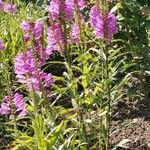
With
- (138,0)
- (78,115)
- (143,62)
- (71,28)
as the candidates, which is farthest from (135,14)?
(78,115)

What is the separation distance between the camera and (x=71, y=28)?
12.0ft

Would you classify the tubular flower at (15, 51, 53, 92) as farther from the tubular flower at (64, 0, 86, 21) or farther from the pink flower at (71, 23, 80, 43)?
the pink flower at (71, 23, 80, 43)

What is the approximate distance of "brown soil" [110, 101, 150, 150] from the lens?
400 cm

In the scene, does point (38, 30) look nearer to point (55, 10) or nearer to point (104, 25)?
point (55, 10)

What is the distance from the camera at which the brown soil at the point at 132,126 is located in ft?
13.1

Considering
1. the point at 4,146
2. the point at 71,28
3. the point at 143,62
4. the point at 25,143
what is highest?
the point at 71,28

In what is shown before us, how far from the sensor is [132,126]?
4.36 meters

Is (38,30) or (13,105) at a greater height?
(38,30)

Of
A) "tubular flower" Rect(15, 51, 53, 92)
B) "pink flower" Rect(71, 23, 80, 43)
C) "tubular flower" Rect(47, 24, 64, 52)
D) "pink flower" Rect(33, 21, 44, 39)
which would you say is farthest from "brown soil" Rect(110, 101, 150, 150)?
"pink flower" Rect(33, 21, 44, 39)

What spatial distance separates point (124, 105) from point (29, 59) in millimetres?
2022

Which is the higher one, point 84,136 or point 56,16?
point 56,16

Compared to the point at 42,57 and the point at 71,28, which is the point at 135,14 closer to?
the point at 71,28

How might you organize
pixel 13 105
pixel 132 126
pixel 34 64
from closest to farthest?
1. pixel 34 64
2. pixel 13 105
3. pixel 132 126

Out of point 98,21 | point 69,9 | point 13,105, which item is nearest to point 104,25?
point 98,21
